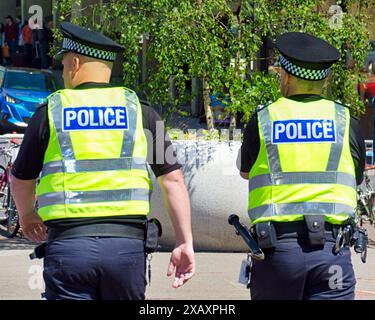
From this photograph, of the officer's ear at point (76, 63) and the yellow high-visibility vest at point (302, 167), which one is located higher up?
the officer's ear at point (76, 63)

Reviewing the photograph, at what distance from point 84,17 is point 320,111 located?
7591mm

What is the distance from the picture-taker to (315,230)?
16.3 ft

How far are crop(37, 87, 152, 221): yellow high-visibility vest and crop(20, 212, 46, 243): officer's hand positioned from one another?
0.18 m

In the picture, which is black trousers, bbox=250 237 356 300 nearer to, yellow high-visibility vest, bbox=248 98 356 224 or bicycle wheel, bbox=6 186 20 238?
yellow high-visibility vest, bbox=248 98 356 224

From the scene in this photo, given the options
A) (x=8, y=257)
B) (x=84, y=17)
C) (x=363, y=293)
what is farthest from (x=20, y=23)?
(x=363, y=293)

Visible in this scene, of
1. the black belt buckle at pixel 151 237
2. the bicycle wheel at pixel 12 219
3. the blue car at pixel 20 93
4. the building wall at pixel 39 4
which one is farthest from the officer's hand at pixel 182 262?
the building wall at pixel 39 4

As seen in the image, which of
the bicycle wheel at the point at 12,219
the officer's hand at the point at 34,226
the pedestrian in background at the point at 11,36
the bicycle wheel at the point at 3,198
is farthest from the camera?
the pedestrian in background at the point at 11,36

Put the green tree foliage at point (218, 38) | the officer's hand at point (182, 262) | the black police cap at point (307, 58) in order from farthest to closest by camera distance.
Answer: the green tree foliage at point (218, 38) → the black police cap at point (307, 58) → the officer's hand at point (182, 262)

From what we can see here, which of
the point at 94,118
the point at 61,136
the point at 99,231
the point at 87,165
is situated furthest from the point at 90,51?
the point at 99,231

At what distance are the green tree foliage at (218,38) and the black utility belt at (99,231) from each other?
675 cm

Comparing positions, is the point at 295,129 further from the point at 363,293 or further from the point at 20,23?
the point at 20,23

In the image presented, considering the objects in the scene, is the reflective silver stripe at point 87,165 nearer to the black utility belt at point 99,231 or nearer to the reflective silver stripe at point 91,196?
the reflective silver stripe at point 91,196

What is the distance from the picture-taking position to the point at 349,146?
5207 mm

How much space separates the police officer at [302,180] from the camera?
495 centimetres
